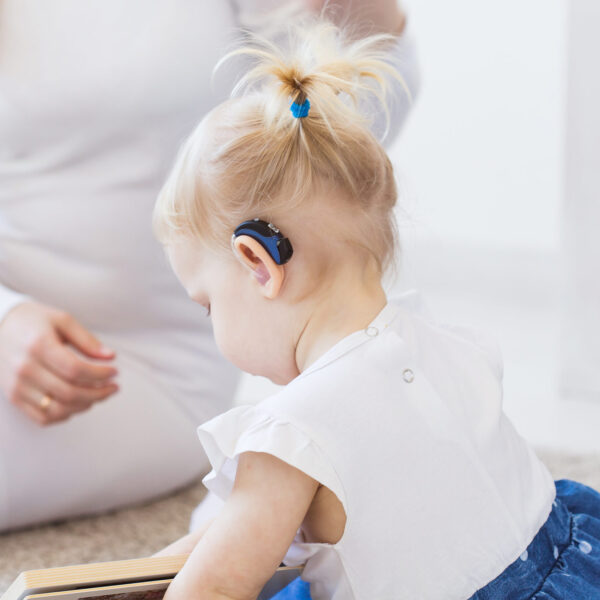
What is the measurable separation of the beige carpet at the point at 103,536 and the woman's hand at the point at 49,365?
0.16 m

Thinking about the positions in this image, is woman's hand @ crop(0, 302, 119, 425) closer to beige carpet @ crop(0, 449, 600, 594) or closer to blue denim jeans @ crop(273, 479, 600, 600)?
beige carpet @ crop(0, 449, 600, 594)

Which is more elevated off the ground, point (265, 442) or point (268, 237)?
point (268, 237)

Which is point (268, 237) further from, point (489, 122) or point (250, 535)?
point (489, 122)

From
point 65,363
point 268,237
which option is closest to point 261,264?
point 268,237

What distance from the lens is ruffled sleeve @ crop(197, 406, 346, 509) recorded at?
28.0 inches

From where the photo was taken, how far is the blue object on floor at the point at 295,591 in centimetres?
83

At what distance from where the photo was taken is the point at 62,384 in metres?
1.15

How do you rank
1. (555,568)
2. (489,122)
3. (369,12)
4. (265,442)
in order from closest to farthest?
(265,442), (555,568), (369,12), (489,122)

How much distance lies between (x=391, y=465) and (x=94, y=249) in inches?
25.5

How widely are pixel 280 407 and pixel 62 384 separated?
0.50 meters

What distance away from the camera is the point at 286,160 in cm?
79

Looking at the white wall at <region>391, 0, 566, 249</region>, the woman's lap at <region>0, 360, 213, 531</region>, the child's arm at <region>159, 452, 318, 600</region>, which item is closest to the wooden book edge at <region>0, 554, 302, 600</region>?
the child's arm at <region>159, 452, 318, 600</region>

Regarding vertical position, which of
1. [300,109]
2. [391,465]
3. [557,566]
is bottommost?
[557,566]

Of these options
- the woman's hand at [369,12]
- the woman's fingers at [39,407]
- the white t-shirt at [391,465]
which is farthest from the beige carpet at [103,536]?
the woman's hand at [369,12]
